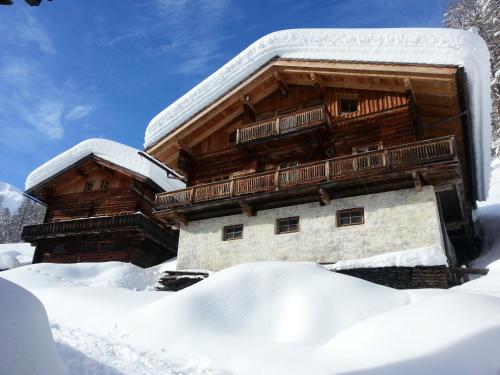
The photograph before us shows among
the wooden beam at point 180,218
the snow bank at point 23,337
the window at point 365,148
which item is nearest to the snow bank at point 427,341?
the snow bank at point 23,337

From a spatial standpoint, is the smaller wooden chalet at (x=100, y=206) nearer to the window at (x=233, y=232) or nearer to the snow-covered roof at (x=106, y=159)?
the snow-covered roof at (x=106, y=159)

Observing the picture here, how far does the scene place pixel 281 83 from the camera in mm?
20109

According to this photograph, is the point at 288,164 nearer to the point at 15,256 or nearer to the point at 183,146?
the point at 183,146

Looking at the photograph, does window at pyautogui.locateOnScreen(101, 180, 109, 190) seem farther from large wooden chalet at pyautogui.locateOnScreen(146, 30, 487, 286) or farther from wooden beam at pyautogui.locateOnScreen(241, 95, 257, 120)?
wooden beam at pyautogui.locateOnScreen(241, 95, 257, 120)

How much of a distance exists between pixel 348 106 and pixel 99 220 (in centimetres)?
1645

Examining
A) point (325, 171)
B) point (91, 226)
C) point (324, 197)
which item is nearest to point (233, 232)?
point (324, 197)

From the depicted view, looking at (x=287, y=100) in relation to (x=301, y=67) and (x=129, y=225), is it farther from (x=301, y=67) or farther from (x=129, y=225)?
(x=129, y=225)

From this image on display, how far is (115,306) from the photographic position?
1145cm

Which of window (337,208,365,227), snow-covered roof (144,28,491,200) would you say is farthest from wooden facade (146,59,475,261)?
window (337,208,365,227)

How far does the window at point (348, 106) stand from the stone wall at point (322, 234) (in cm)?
460

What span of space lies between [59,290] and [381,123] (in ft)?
45.5

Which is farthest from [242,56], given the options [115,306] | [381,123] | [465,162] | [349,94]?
[115,306]

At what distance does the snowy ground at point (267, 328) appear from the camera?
226 inches

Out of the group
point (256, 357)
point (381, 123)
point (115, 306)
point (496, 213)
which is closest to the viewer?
point (256, 357)
